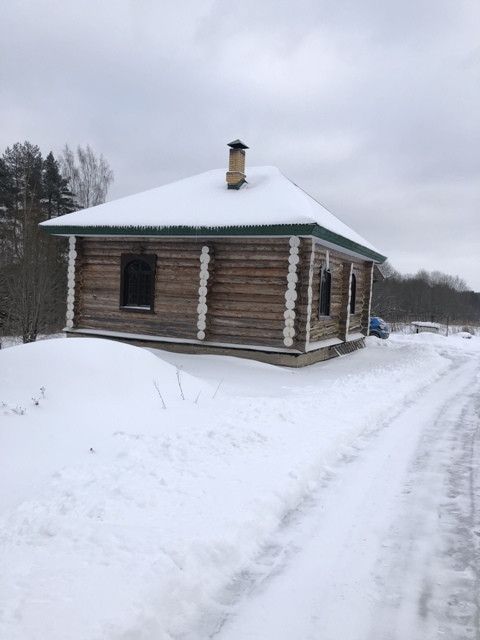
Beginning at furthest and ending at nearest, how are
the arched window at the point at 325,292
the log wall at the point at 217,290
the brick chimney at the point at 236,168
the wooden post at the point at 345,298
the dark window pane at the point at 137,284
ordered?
the wooden post at the point at 345,298, the brick chimney at the point at 236,168, the dark window pane at the point at 137,284, the arched window at the point at 325,292, the log wall at the point at 217,290

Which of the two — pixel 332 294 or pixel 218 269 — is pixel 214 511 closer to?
pixel 218 269

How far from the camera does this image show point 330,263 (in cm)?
1345

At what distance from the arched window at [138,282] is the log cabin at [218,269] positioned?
3 centimetres

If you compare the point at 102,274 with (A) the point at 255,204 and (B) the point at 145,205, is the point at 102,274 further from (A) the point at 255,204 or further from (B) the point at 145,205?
(A) the point at 255,204

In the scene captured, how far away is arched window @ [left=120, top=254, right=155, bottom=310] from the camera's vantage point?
13.1 m

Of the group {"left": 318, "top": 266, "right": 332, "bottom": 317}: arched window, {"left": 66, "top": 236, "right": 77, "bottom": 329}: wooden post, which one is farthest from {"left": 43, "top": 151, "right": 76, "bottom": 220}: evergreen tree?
→ {"left": 318, "top": 266, "right": 332, "bottom": 317}: arched window

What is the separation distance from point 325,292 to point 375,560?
10.5 m

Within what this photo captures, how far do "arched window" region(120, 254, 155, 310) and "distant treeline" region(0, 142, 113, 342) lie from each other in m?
8.18

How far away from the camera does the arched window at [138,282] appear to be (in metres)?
13.1

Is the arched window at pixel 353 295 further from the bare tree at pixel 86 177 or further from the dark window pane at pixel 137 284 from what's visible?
the bare tree at pixel 86 177

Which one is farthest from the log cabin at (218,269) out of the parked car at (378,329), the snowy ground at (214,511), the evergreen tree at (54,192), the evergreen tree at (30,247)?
the evergreen tree at (54,192)

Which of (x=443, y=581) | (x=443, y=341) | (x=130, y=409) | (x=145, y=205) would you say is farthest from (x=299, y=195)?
(x=443, y=341)

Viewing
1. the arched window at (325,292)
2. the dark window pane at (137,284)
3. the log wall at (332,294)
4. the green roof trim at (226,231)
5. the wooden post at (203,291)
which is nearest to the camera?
the green roof trim at (226,231)

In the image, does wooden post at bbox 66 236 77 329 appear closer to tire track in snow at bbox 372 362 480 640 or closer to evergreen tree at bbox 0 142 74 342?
evergreen tree at bbox 0 142 74 342
